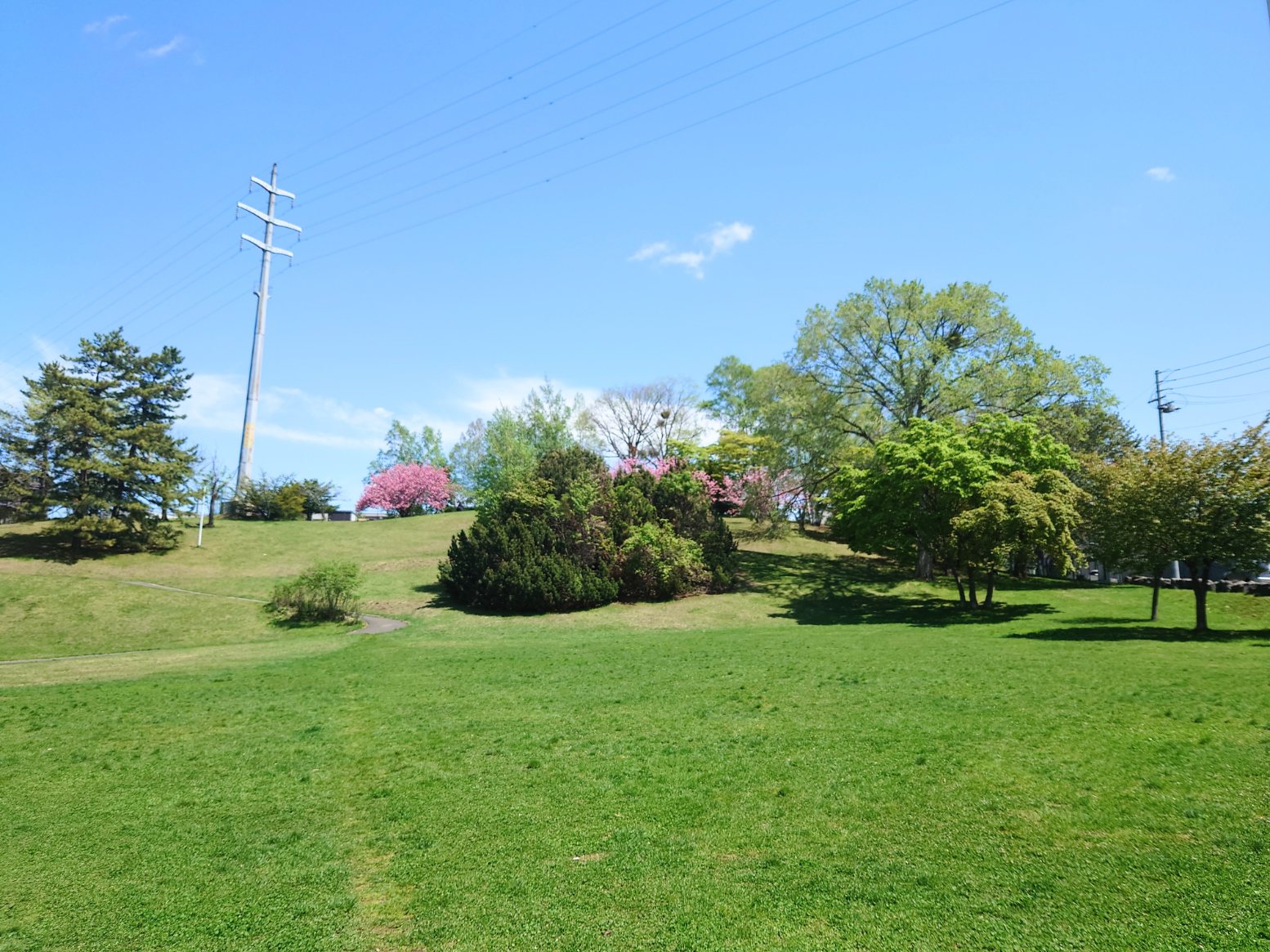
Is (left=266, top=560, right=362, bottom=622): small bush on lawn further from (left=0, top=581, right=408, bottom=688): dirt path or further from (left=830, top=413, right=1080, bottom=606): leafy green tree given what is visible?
Answer: (left=830, top=413, right=1080, bottom=606): leafy green tree

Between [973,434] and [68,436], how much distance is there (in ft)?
160

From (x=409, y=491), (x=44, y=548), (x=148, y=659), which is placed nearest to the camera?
(x=148, y=659)

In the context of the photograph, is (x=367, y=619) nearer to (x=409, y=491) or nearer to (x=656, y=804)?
(x=656, y=804)

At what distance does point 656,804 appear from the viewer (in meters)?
7.71

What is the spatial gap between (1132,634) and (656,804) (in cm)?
1998

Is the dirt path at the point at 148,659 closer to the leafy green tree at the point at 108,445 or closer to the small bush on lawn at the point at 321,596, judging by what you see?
the small bush on lawn at the point at 321,596

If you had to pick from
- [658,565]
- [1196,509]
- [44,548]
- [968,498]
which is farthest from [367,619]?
[1196,509]

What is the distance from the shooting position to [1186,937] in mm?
4781

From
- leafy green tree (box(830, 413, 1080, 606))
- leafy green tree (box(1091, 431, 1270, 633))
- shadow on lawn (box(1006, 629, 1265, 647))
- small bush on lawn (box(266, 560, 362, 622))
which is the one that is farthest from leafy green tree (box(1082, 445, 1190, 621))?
small bush on lawn (box(266, 560, 362, 622))

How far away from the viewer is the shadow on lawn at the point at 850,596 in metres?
27.7

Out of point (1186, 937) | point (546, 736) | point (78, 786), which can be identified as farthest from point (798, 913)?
point (78, 786)

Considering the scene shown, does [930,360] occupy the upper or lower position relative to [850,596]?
upper

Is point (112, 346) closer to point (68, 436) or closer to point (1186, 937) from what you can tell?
point (68, 436)

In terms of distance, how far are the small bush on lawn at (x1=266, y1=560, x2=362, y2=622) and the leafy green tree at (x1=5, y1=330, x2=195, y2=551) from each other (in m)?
18.9
